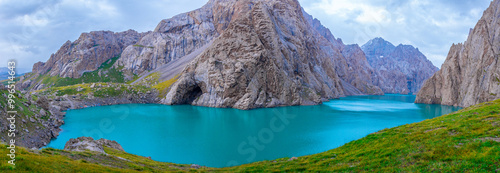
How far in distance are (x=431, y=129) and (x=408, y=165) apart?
33.7 ft

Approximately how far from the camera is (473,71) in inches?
4491

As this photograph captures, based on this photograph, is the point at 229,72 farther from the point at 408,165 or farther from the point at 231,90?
the point at 408,165

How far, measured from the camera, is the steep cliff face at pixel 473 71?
101 metres

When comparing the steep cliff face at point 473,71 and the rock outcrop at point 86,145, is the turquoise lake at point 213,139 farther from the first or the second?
the steep cliff face at point 473,71

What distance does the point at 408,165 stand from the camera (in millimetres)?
17016

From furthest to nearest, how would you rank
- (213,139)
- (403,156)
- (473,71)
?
(473,71) → (213,139) → (403,156)

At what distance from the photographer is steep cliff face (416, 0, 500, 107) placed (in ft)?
331

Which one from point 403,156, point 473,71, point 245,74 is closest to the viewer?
point 403,156

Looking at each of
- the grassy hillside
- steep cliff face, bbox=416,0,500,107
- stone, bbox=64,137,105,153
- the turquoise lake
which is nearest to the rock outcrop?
stone, bbox=64,137,105,153

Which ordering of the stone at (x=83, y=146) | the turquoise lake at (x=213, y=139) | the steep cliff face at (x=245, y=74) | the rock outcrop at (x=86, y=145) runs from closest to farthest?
the stone at (x=83, y=146)
the rock outcrop at (x=86, y=145)
the turquoise lake at (x=213, y=139)
the steep cliff face at (x=245, y=74)

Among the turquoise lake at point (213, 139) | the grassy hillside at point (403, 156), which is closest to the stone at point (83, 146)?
the grassy hillside at point (403, 156)

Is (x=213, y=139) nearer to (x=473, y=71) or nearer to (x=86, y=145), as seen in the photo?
(x=86, y=145)

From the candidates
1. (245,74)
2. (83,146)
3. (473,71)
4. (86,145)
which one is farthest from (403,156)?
(473,71)

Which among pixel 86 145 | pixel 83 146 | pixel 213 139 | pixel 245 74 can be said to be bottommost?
pixel 213 139
